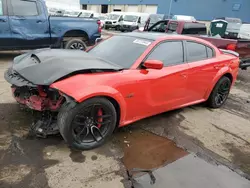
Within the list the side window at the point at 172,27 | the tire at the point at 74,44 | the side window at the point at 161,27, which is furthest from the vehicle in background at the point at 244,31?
the tire at the point at 74,44

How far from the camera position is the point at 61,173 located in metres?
2.63

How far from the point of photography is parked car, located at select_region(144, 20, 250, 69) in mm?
7241

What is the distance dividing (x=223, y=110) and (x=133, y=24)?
846 inches

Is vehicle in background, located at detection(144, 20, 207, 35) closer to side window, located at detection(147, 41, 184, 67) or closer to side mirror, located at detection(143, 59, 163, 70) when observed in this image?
side window, located at detection(147, 41, 184, 67)

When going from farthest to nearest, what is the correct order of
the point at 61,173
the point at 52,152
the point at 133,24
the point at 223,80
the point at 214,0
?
the point at 214,0 → the point at 133,24 → the point at 223,80 → the point at 52,152 → the point at 61,173

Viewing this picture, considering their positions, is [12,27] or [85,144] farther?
[12,27]

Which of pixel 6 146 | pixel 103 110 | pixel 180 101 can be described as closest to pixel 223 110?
pixel 180 101

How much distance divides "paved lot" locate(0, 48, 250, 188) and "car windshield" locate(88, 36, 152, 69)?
1087 mm

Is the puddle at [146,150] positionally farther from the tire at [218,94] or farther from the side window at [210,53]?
the side window at [210,53]

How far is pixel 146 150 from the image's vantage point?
127 inches

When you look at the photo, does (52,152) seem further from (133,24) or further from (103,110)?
(133,24)

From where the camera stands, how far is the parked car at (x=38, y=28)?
22.4 feet

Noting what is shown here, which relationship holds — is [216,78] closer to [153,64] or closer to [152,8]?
[153,64]

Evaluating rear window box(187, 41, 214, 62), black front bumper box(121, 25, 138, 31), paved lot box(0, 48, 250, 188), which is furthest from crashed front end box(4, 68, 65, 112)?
black front bumper box(121, 25, 138, 31)
